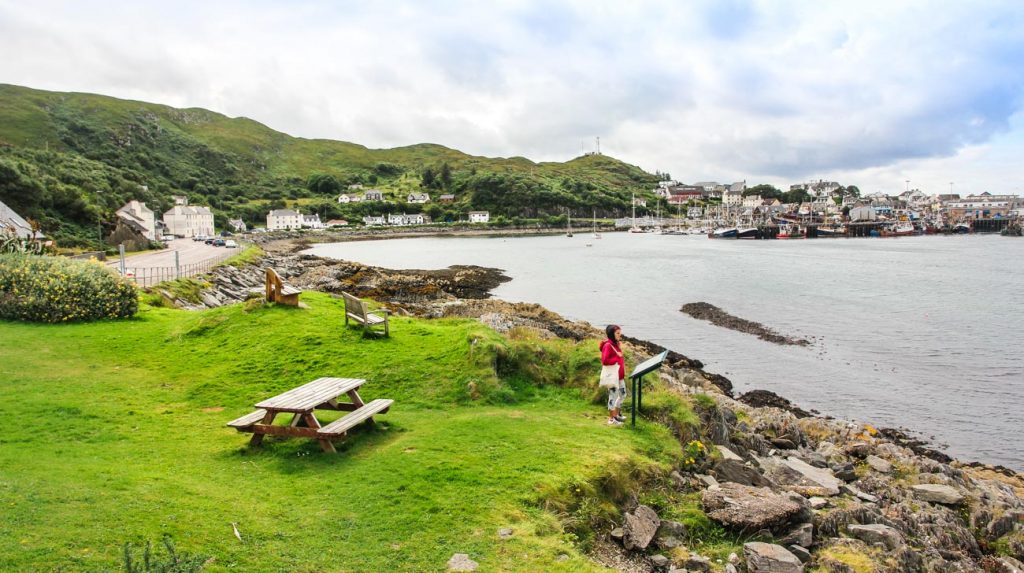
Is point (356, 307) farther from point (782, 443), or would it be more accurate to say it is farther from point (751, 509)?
point (782, 443)

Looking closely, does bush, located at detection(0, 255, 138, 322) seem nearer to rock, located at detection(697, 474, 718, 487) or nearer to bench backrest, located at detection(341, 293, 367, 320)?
bench backrest, located at detection(341, 293, 367, 320)

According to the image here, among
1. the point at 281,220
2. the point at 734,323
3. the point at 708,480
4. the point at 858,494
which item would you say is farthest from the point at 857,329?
the point at 281,220

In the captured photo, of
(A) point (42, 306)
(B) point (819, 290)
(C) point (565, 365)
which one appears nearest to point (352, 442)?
(C) point (565, 365)

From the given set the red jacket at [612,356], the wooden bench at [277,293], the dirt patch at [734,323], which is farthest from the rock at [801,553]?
the dirt patch at [734,323]

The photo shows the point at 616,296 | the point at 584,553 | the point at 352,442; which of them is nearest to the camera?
the point at 584,553

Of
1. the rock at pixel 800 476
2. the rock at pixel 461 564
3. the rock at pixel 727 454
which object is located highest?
the rock at pixel 461 564

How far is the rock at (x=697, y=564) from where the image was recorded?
21.4 feet

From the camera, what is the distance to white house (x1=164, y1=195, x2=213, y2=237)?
10588cm

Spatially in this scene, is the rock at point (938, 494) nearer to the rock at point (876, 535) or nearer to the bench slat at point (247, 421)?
the rock at point (876, 535)

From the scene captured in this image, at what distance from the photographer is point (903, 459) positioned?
13.8 m

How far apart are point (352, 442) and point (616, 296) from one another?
1567 inches

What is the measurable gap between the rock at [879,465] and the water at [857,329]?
5.74 metres

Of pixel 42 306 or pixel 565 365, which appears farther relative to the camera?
pixel 42 306

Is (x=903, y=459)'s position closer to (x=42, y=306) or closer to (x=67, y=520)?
(x=67, y=520)
